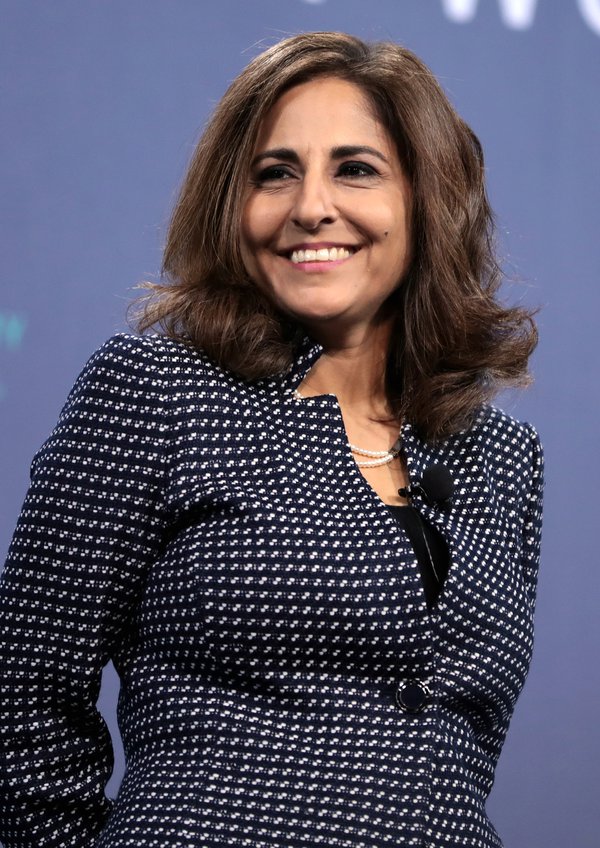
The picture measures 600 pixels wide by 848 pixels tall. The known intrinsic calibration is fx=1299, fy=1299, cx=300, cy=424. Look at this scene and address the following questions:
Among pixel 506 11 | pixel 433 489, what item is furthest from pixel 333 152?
pixel 506 11

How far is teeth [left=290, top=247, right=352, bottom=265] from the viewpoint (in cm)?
150

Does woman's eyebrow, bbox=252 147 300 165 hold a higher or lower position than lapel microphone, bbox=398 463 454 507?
higher

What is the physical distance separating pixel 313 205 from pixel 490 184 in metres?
1.10

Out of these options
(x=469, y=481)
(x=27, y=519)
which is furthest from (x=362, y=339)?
(x=27, y=519)

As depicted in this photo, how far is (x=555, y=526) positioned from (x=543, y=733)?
41 cm

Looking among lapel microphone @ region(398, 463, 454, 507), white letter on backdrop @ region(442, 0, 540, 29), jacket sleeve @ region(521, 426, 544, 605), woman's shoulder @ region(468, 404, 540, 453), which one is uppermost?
white letter on backdrop @ region(442, 0, 540, 29)

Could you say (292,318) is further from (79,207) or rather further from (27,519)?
(79,207)

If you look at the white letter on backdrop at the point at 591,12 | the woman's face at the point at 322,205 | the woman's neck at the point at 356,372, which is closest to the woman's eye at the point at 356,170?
the woman's face at the point at 322,205

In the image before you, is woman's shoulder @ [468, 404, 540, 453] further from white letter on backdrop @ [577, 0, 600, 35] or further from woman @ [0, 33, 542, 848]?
white letter on backdrop @ [577, 0, 600, 35]

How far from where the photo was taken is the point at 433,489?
1506 mm

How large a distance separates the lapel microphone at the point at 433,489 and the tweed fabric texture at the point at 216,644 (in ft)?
0.30

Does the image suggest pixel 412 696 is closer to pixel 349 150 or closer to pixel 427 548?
pixel 427 548

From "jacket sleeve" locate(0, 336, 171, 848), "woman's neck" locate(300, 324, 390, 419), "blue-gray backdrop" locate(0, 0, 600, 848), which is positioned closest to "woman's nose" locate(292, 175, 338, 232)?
"woman's neck" locate(300, 324, 390, 419)

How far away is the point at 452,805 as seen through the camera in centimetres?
134
